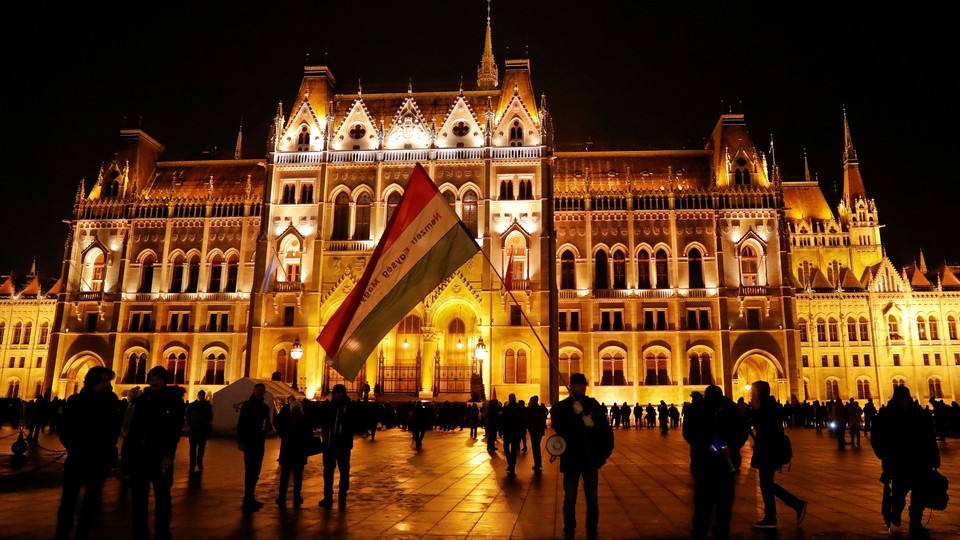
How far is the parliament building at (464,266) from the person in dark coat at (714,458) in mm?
36280

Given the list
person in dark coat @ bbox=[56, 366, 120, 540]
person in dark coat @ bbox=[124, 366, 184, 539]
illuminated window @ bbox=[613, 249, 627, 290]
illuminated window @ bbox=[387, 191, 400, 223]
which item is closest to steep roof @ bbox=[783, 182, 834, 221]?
illuminated window @ bbox=[613, 249, 627, 290]

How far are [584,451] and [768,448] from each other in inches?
123

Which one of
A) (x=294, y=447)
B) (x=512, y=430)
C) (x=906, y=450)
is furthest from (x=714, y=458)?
(x=512, y=430)

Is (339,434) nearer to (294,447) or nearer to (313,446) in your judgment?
(313,446)

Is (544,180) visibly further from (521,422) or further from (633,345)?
(521,422)

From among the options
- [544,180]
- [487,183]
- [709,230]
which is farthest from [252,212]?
[709,230]

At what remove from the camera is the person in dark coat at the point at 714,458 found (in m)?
9.01

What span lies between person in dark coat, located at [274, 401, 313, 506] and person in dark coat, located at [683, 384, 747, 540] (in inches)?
254

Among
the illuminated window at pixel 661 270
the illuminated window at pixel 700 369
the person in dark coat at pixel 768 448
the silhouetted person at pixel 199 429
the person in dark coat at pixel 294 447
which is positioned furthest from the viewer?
the illuminated window at pixel 661 270

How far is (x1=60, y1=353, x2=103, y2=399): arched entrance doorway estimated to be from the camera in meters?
54.3

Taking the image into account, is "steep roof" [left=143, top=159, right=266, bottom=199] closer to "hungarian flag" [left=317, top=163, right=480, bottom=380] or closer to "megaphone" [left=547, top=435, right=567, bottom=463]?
"hungarian flag" [left=317, top=163, right=480, bottom=380]

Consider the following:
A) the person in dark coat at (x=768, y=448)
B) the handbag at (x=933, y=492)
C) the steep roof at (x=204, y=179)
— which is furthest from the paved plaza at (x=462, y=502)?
the steep roof at (x=204, y=179)

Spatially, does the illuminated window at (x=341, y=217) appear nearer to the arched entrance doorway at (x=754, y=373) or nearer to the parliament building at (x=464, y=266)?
the parliament building at (x=464, y=266)

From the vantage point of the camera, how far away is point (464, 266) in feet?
161
